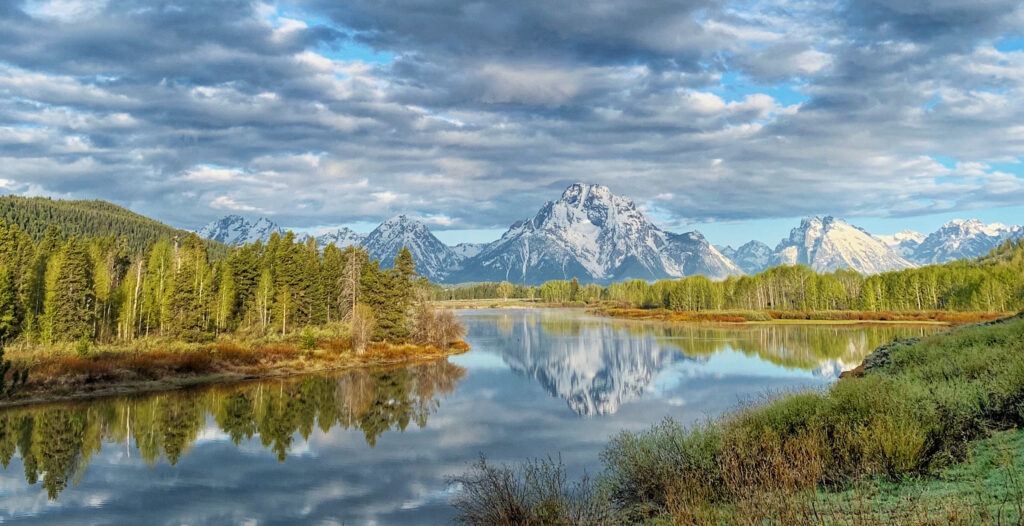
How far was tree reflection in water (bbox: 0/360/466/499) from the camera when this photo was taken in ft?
94.4

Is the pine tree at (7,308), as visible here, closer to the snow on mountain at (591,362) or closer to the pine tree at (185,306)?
the pine tree at (185,306)

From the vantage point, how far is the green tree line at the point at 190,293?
206ft

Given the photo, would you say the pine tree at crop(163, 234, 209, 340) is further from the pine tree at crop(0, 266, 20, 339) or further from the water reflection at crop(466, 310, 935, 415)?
the water reflection at crop(466, 310, 935, 415)

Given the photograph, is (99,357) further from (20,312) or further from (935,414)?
(935,414)

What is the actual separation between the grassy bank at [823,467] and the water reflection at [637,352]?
22.2m

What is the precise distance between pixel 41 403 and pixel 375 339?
126ft

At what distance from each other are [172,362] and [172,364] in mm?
406

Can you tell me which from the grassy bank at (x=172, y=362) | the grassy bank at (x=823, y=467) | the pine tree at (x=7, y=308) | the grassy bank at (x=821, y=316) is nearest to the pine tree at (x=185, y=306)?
the grassy bank at (x=172, y=362)

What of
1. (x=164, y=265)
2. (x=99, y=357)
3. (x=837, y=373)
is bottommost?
(x=837, y=373)

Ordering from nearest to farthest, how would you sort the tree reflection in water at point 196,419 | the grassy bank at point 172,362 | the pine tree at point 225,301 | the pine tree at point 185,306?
1. the tree reflection in water at point 196,419
2. the grassy bank at point 172,362
3. the pine tree at point 185,306
4. the pine tree at point 225,301

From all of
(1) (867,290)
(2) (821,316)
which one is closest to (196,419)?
(2) (821,316)

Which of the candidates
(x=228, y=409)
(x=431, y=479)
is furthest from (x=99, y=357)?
(x=431, y=479)

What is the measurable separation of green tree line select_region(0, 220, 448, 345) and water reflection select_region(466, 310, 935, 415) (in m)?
17.6

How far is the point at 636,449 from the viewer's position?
18.8 meters
